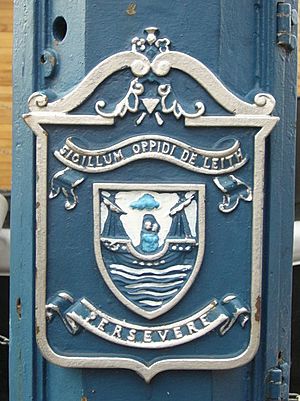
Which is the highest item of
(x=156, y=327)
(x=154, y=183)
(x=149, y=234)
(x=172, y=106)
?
(x=172, y=106)

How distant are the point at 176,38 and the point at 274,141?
0.37 m

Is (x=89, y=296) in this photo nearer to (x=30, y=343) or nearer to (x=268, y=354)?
(x=30, y=343)

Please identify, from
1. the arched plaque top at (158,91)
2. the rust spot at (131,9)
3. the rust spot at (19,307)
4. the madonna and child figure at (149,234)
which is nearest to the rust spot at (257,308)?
the madonna and child figure at (149,234)

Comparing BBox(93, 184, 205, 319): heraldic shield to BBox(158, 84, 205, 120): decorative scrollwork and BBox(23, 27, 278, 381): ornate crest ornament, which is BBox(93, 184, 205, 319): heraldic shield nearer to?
BBox(23, 27, 278, 381): ornate crest ornament

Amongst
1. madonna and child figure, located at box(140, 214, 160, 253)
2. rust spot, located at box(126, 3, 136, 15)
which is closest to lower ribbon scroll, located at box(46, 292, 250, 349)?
madonna and child figure, located at box(140, 214, 160, 253)

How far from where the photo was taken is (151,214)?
71.7 inches

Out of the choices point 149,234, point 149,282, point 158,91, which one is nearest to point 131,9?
point 158,91

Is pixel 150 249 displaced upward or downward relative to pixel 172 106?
downward

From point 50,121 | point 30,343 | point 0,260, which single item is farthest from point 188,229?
point 0,260

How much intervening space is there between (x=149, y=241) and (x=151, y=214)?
0.21ft

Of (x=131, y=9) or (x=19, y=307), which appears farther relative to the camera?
(x=19, y=307)

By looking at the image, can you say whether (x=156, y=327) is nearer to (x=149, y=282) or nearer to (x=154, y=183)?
(x=149, y=282)

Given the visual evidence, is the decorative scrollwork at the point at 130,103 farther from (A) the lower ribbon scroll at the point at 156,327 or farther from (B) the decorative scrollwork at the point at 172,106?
(A) the lower ribbon scroll at the point at 156,327

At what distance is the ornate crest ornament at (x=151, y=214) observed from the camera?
1.82m
